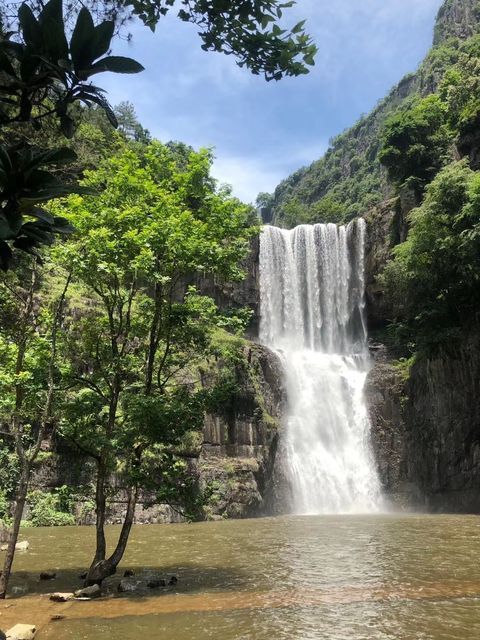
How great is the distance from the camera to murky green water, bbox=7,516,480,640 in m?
5.95

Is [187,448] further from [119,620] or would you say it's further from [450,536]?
[119,620]

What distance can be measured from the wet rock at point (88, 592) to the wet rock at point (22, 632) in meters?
1.71

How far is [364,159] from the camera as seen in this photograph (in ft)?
297

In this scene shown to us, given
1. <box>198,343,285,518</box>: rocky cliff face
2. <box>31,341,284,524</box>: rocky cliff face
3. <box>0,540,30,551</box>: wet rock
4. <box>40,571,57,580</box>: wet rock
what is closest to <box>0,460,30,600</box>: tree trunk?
<box>40,571,57,580</box>: wet rock

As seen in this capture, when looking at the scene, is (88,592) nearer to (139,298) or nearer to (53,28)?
(139,298)

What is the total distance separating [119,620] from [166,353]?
407cm

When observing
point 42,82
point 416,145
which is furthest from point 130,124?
point 42,82

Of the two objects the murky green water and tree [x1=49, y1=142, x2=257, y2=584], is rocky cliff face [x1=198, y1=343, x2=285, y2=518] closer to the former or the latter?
the murky green water

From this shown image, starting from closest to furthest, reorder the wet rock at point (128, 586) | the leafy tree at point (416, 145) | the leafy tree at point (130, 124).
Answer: the wet rock at point (128, 586) < the leafy tree at point (416, 145) < the leafy tree at point (130, 124)

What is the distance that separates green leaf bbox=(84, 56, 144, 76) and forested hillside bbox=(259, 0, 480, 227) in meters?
58.8

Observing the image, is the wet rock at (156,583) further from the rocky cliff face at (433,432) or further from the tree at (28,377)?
the rocky cliff face at (433,432)

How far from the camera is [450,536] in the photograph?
13703 mm

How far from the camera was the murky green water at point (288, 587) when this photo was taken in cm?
595

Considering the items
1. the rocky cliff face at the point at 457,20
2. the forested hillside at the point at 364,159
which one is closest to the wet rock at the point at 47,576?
the forested hillside at the point at 364,159
